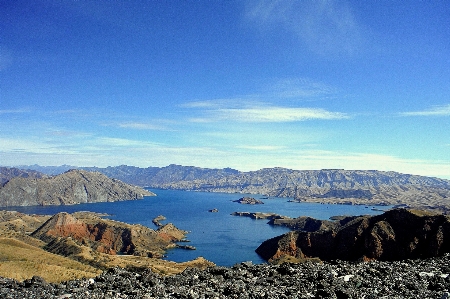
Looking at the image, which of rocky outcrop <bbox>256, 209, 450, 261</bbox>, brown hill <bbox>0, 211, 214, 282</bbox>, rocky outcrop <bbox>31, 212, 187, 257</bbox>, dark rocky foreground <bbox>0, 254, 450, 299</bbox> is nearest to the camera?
dark rocky foreground <bbox>0, 254, 450, 299</bbox>

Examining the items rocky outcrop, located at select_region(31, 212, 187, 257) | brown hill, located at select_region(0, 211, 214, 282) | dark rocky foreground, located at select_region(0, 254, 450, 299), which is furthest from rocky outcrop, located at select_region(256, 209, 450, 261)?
dark rocky foreground, located at select_region(0, 254, 450, 299)

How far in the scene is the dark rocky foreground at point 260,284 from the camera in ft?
53.7

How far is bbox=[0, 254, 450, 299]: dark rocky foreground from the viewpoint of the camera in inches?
644

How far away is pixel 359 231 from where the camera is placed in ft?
325

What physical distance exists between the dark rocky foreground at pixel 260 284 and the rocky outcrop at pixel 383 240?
2581 inches

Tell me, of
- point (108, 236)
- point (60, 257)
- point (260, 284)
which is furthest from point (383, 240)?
point (108, 236)

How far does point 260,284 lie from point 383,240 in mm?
86014

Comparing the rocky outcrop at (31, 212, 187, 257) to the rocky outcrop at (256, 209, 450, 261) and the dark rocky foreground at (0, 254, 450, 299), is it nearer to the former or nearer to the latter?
the rocky outcrop at (256, 209, 450, 261)

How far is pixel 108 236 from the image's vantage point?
140375 millimetres

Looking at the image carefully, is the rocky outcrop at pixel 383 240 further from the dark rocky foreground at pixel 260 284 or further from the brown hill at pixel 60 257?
the dark rocky foreground at pixel 260 284

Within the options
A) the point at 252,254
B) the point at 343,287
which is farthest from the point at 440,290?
the point at 252,254

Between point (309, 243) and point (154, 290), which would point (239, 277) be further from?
point (309, 243)

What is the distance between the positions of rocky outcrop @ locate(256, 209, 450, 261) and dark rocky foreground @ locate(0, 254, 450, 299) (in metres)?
65.6

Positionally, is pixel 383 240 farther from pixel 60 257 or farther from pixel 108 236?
pixel 108 236
